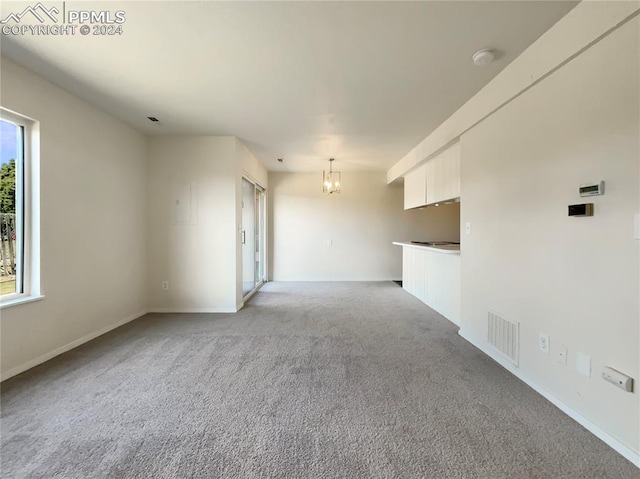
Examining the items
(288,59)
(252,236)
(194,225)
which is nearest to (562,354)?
(288,59)

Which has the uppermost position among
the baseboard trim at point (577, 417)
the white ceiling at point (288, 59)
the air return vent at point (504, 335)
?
the white ceiling at point (288, 59)

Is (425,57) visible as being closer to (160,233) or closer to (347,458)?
(347,458)

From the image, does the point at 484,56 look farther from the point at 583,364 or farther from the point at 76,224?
the point at 76,224

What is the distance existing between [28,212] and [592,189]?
425 centimetres

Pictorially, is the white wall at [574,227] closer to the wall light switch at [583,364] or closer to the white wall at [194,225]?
the wall light switch at [583,364]

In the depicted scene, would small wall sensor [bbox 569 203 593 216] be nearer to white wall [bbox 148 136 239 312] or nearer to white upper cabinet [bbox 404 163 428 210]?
white upper cabinet [bbox 404 163 428 210]

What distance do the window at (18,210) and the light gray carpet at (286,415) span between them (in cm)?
76

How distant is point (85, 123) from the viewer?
2822mm

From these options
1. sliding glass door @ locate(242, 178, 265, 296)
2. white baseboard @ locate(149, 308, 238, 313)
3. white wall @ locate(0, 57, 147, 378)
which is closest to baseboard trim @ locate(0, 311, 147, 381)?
white wall @ locate(0, 57, 147, 378)

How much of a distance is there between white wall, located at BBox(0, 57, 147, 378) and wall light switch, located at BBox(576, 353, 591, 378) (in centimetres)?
412

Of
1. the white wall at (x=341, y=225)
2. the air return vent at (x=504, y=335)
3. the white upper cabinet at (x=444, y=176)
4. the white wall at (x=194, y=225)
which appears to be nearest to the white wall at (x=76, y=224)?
the white wall at (x=194, y=225)

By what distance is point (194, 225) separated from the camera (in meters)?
3.87

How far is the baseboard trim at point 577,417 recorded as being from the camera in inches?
53.7

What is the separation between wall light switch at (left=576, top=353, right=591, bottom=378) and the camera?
61.9 inches
